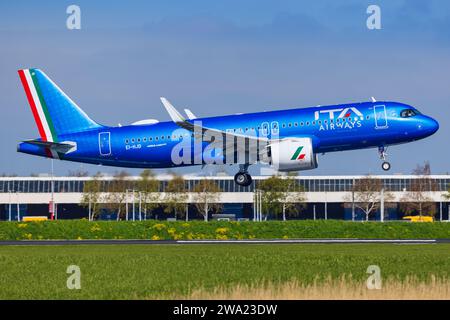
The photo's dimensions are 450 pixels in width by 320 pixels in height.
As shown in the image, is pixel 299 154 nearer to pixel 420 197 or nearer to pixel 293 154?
pixel 293 154

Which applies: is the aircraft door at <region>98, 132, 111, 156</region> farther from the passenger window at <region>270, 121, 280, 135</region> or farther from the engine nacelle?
the passenger window at <region>270, 121, 280, 135</region>

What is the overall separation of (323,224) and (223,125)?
35.8 feet

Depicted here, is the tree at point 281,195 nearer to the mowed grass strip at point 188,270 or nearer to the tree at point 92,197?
the tree at point 92,197

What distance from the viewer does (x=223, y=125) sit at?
66688mm

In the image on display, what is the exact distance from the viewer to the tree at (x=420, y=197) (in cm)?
14949

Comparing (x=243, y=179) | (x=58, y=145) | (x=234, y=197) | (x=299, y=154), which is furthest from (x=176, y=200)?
(x=299, y=154)

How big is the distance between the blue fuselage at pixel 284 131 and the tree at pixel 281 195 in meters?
57.6

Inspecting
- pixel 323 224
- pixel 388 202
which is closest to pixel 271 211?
pixel 388 202

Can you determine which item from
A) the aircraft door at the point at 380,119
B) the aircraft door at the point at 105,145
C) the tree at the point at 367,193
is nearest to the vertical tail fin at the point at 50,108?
the aircraft door at the point at 105,145

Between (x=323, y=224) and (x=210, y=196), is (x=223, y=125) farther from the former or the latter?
(x=210, y=196)

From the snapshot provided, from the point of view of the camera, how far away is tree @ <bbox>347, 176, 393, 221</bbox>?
5714 inches

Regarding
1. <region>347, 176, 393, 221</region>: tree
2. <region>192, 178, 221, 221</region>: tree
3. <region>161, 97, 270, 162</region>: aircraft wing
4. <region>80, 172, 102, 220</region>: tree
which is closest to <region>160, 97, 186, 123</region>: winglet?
<region>161, 97, 270, 162</region>: aircraft wing

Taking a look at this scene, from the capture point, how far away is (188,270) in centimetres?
3612
